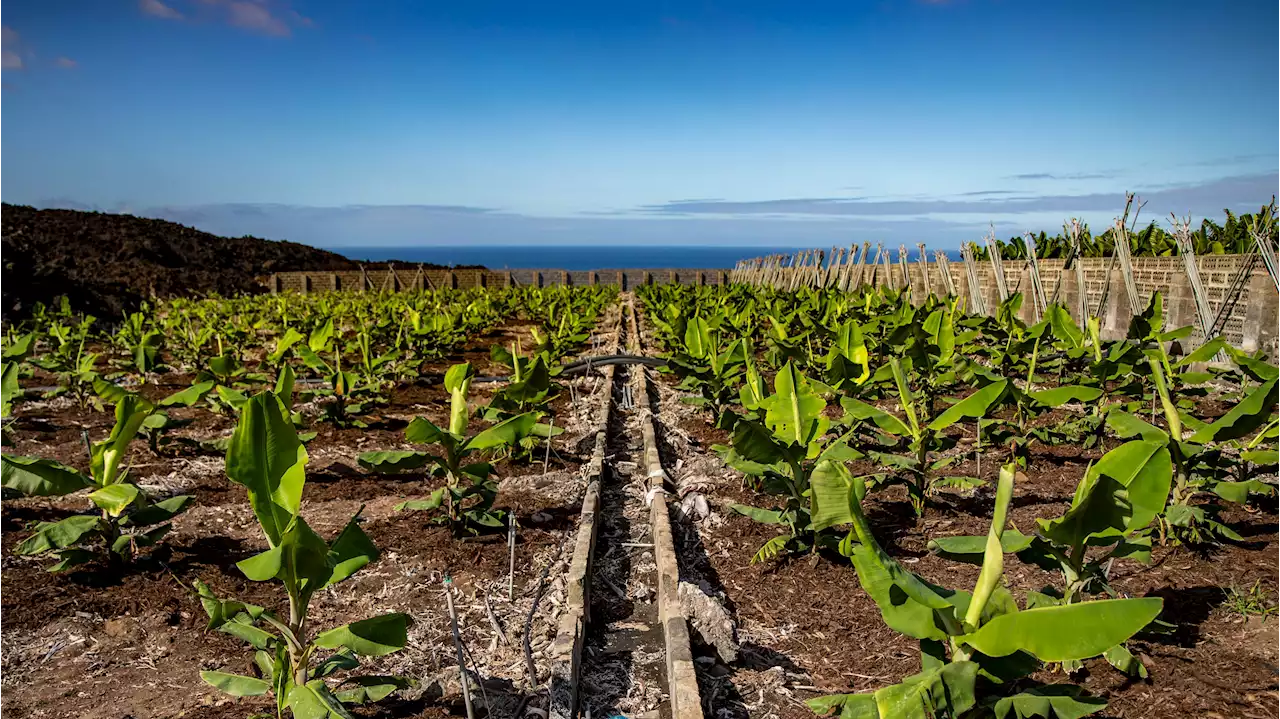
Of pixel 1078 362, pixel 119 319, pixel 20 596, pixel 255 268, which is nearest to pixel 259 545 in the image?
pixel 20 596

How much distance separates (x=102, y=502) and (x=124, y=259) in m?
33.0

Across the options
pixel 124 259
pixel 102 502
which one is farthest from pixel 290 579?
pixel 124 259

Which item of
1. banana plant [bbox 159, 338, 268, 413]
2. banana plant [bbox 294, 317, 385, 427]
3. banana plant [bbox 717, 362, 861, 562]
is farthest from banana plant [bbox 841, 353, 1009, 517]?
banana plant [bbox 294, 317, 385, 427]

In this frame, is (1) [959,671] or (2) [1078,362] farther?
(2) [1078,362]

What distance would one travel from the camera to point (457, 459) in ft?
13.5

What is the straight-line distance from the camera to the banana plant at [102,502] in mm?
3012

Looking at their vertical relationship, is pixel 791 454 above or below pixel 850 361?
below

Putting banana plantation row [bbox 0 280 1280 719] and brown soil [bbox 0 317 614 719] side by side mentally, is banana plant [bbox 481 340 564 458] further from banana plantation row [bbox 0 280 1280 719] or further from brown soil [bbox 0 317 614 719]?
brown soil [bbox 0 317 614 719]

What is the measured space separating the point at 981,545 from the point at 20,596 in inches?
153

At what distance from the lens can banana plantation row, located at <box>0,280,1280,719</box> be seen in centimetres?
211

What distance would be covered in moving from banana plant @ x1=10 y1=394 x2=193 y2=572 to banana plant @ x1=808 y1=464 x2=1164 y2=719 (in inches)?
112

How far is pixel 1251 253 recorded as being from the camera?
792cm

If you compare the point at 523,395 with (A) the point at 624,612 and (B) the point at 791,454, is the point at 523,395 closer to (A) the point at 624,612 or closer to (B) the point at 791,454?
(A) the point at 624,612

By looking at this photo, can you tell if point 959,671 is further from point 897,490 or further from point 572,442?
point 572,442
